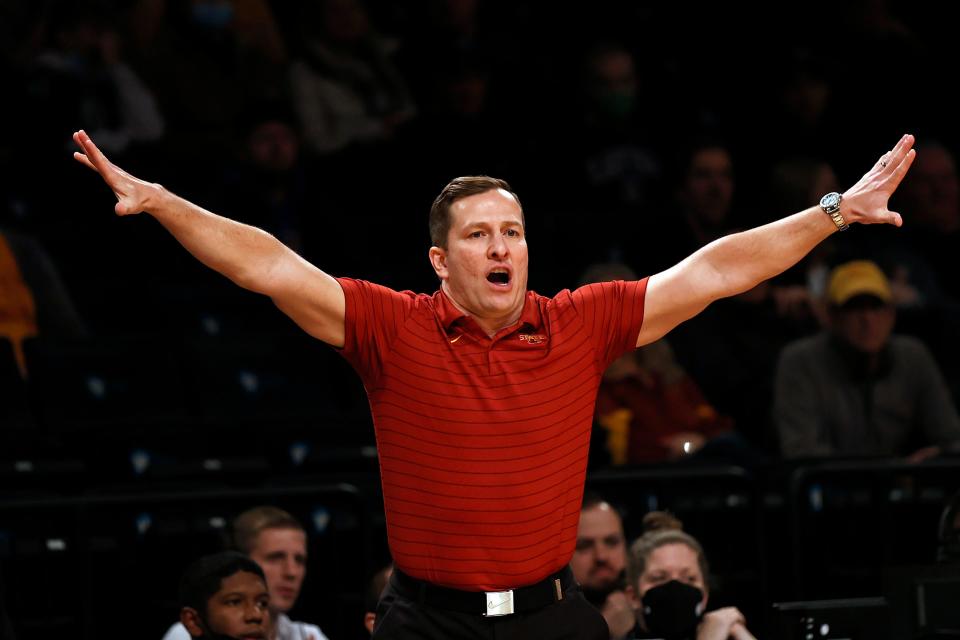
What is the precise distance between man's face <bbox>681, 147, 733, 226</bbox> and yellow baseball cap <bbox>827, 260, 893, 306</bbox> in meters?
1.37

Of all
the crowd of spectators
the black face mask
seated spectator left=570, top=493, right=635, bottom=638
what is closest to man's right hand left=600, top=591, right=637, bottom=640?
seated spectator left=570, top=493, right=635, bottom=638

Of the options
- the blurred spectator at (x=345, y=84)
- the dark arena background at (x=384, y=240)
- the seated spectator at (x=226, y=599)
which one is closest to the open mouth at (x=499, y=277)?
the dark arena background at (x=384, y=240)

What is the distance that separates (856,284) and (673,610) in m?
3.24

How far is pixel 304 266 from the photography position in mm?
4309

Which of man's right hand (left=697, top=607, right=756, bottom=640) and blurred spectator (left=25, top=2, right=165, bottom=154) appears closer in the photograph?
man's right hand (left=697, top=607, right=756, bottom=640)

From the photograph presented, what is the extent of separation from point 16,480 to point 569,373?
119 inches

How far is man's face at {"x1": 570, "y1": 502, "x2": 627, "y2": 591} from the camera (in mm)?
6152

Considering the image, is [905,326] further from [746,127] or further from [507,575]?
[507,575]

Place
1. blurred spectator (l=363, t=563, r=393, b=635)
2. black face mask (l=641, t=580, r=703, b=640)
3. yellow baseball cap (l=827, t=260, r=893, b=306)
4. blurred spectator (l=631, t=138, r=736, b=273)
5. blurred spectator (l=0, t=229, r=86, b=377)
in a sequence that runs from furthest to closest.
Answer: blurred spectator (l=631, t=138, r=736, b=273)
blurred spectator (l=0, t=229, r=86, b=377)
yellow baseball cap (l=827, t=260, r=893, b=306)
blurred spectator (l=363, t=563, r=393, b=635)
black face mask (l=641, t=580, r=703, b=640)

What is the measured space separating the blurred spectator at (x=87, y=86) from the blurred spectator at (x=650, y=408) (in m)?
2.80

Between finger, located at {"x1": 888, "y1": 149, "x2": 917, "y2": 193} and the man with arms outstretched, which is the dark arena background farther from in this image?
finger, located at {"x1": 888, "y1": 149, "x2": 917, "y2": 193}

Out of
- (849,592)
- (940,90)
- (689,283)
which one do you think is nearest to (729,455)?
(849,592)

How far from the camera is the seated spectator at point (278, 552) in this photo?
19.7 ft

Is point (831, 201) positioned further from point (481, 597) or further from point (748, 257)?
point (481, 597)
